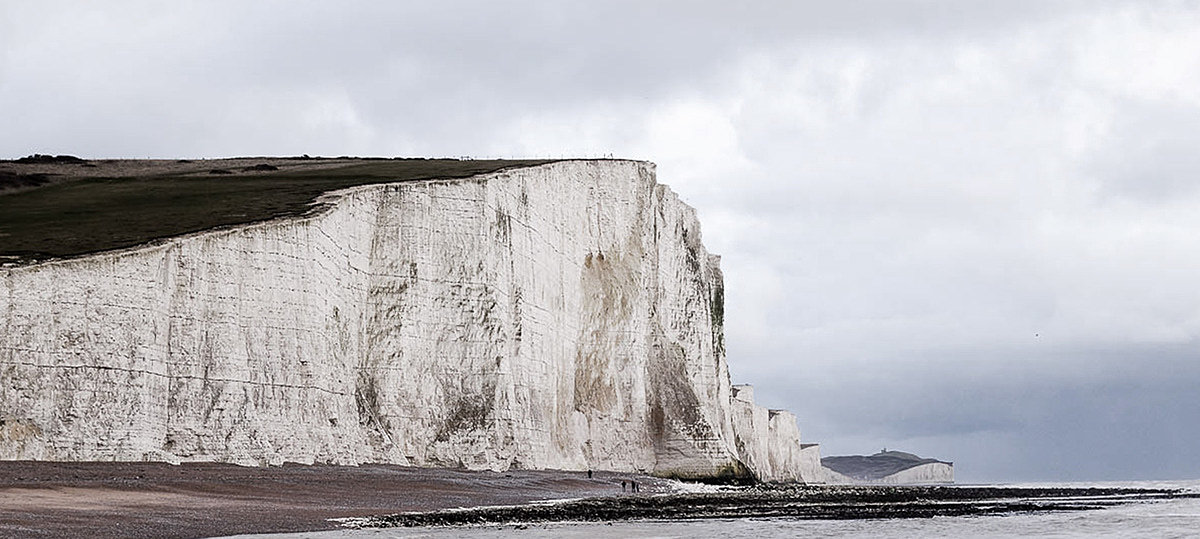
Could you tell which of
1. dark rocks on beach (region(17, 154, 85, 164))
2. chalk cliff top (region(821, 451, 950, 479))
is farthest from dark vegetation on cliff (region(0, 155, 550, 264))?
chalk cliff top (region(821, 451, 950, 479))

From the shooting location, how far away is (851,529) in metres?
24.5

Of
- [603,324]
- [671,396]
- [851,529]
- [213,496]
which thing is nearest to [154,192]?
[603,324]

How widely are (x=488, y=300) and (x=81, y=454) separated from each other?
16970mm

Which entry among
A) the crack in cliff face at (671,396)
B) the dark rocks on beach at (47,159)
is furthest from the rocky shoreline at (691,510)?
the dark rocks on beach at (47,159)

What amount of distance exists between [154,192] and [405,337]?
40.0ft

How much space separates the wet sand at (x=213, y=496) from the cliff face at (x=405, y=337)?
4.59ft

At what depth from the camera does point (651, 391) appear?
54844mm

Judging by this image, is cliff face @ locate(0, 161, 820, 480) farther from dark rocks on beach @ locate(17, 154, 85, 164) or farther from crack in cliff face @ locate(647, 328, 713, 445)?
dark rocks on beach @ locate(17, 154, 85, 164)

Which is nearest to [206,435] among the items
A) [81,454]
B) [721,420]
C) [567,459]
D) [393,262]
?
[81,454]

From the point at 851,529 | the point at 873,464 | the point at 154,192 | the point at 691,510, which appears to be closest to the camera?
the point at 851,529

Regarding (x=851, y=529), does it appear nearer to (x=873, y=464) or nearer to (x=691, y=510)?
(x=691, y=510)

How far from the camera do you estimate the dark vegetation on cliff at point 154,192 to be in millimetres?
32844

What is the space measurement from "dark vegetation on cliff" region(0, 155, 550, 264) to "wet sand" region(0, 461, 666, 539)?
217 inches

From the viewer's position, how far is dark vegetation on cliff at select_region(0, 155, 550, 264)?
108 ft
